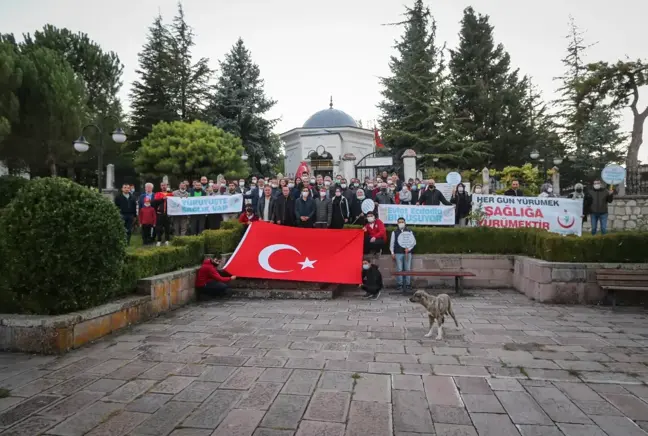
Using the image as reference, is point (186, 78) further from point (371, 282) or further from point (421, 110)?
point (371, 282)

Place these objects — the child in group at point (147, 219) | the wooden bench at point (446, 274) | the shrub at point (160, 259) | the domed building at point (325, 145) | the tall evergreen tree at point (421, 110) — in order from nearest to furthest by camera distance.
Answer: the shrub at point (160, 259) → the wooden bench at point (446, 274) → the child in group at point (147, 219) → the tall evergreen tree at point (421, 110) → the domed building at point (325, 145)

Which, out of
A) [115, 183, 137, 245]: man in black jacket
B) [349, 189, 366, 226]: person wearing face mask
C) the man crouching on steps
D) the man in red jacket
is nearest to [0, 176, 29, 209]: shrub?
[115, 183, 137, 245]: man in black jacket

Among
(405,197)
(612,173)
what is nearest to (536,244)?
(405,197)

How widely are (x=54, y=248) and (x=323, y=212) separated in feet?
24.0

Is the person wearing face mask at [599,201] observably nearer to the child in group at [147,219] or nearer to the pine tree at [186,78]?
the child in group at [147,219]

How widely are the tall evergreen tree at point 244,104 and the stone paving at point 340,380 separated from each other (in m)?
31.9

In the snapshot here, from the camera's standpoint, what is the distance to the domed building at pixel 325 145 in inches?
1341

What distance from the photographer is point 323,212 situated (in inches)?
480

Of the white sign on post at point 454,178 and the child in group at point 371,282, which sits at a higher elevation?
the white sign on post at point 454,178

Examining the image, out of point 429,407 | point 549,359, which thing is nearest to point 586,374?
point 549,359

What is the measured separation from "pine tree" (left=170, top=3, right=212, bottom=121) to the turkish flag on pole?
32.4 metres

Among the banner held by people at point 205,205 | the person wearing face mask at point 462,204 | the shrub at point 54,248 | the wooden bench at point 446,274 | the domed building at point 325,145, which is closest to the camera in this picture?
the shrub at point 54,248

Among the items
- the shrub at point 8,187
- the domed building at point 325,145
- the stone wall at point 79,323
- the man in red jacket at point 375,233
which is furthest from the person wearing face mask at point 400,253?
the domed building at point 325,145

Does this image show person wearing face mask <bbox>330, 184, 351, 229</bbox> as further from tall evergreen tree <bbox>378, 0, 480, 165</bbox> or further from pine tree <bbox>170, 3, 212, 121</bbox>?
pine tree <bbox>170, 3, 212, 121</bbox>
